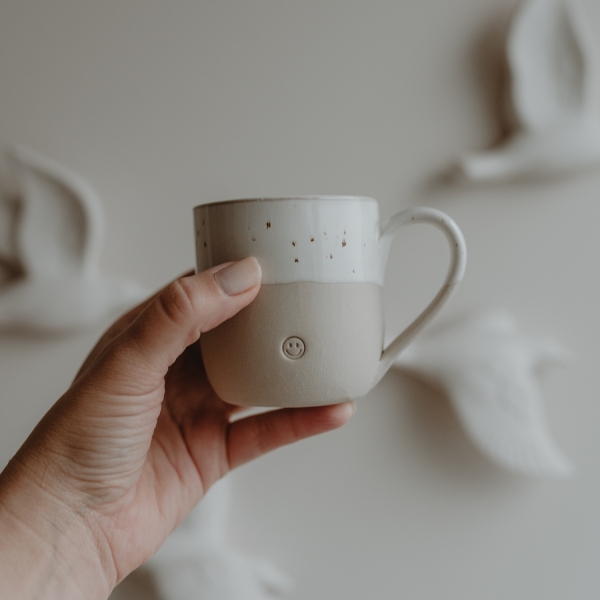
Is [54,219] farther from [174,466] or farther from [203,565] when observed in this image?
[203,565]

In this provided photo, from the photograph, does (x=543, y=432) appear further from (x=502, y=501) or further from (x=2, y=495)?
(x=2, y=495)

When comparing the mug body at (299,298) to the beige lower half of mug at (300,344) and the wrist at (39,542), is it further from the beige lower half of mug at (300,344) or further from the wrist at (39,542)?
the wrist at (39,542)

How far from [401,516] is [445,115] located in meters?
0.63

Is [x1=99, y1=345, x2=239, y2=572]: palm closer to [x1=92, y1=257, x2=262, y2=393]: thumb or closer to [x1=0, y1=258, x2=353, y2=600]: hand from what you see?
[x1=0, y1=258, x2=353, y2=600]: hand

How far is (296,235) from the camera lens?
1.96 ft

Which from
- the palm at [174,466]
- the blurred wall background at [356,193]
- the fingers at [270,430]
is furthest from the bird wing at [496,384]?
the palm at [174,466]

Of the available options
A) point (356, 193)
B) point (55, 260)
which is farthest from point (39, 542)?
point (356, 193)

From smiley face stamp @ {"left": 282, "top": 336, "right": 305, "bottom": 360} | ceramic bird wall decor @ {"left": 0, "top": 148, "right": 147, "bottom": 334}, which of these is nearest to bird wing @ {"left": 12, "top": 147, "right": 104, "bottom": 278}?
ceramic bird wall decor @ {"left": 0, "top": 148, "right": 147, "bottom": 334}

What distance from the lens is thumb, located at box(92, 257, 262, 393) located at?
1.92 feet

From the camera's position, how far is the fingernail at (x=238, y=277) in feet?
1.91

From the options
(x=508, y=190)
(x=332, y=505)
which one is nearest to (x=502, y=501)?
(x=332, y=505)

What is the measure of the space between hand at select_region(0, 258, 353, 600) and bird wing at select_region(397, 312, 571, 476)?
8.4 inches

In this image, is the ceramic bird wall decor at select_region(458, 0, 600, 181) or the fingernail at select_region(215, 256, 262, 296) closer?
the fingernail at select_region(215, 256, 262, 296)

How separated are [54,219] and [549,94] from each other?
30.0 inches
